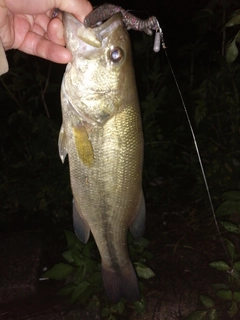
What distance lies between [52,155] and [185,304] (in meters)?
2.05

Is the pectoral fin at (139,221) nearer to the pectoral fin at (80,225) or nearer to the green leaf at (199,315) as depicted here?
the pectoral fin at (80,225)

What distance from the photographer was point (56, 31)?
76.3 inches

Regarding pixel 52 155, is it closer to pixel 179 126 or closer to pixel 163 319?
pixel 179 126

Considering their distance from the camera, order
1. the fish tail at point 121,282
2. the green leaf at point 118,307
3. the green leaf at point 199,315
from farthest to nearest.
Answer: the green leaf at point 118,307, the green leaf at point 199,315, the fish tail at point 121,282

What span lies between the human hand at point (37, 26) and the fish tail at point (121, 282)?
4.34 ft

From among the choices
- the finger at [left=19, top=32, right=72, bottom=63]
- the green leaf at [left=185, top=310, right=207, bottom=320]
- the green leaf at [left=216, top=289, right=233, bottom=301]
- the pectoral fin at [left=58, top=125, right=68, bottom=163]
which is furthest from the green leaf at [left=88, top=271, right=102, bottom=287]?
the finger at [left=19, top=32, right=72, bottom=63]

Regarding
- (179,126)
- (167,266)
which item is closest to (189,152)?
(179,126)

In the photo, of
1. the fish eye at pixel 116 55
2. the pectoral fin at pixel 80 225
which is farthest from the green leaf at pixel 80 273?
the fish eye at pixel 116 55

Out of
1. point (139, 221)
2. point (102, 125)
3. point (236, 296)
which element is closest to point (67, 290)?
point (139, 221)

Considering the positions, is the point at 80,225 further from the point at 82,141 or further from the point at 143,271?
the point at 143,271

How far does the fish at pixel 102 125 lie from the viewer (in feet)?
5.57

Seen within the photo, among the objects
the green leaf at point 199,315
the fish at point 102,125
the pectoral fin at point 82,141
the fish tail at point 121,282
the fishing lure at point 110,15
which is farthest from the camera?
the green leaf at point 199,315

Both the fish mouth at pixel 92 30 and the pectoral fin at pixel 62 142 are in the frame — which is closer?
the fish mouth at pixel 92 30

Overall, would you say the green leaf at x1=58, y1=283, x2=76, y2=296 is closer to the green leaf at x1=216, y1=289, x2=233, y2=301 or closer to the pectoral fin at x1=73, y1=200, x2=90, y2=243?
the pectoral fin at x1=73, y1=200, x2=90, y2=243
